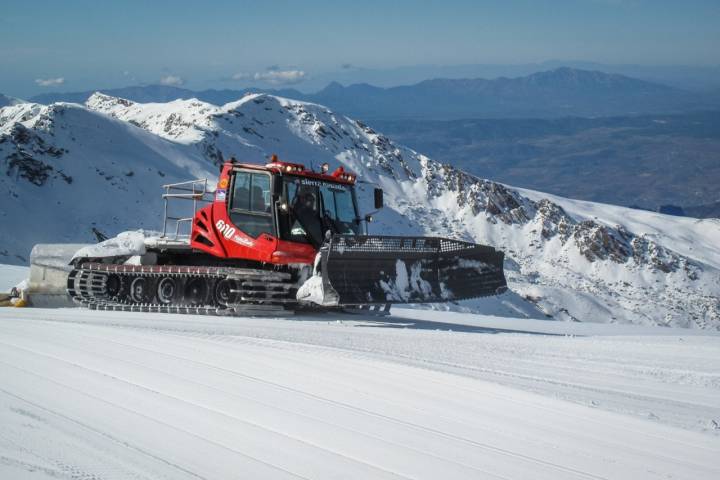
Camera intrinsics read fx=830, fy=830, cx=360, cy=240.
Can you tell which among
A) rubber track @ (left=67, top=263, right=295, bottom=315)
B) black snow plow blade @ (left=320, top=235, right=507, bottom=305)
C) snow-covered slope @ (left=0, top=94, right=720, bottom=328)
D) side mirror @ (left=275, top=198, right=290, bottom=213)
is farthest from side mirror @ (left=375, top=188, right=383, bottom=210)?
snow-covered slope @ (left=0, top=94, right=720, bottom=328)

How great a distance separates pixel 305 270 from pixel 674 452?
7457 millimetres

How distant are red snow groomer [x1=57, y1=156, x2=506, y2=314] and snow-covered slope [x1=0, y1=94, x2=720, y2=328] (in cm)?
3102

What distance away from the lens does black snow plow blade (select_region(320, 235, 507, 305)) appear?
35.4ft

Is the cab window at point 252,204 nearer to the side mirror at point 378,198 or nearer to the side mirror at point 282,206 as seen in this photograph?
the side mirror at point 282,206

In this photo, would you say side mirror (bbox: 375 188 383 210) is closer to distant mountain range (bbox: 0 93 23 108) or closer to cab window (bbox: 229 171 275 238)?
cab window (bbox: 229 171 275 238)

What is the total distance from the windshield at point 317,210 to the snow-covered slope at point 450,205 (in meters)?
32.0

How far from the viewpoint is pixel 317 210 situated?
1220cm

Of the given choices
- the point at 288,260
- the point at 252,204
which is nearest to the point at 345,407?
the point at 288,260

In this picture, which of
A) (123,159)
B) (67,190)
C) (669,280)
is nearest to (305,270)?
(67,190)

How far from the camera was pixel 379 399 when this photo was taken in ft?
19.0

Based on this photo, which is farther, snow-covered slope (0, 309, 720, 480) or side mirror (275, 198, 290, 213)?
side mirror (275, 198, 290, 213)

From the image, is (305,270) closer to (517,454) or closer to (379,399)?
(379,399)

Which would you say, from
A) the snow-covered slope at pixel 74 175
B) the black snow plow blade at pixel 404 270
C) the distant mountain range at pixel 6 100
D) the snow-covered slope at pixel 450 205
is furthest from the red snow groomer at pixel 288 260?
the distant mountain range at pixel 6 100

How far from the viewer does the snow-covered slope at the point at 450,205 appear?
49.2 meters
